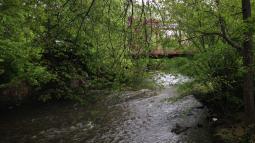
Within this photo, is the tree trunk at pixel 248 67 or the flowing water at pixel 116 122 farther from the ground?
the tree trunk at pixel 248 67

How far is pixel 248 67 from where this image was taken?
34.9ft

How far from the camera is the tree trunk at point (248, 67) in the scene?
10.6 metres

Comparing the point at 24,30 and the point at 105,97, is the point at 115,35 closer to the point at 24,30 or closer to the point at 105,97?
the point at 24,30

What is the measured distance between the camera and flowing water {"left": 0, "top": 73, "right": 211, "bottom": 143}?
→ 44.2 ft

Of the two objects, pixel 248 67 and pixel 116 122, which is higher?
pixel 248 67

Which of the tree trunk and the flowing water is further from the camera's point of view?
the flowing water

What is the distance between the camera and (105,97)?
1977 centimetres

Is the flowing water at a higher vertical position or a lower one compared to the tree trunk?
lower

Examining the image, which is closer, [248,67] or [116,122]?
[248,67]

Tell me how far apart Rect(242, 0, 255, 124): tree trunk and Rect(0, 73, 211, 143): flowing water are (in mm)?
1865

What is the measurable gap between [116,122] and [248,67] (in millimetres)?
6684

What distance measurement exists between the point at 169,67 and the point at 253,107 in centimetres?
320

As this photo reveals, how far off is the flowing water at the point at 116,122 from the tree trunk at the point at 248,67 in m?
1.86

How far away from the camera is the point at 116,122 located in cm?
1558
